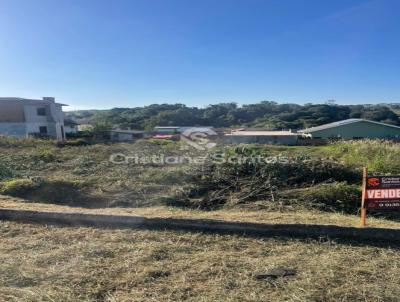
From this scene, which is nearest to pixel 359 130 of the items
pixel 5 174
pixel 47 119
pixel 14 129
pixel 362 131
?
pixel 362 131

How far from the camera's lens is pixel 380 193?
162 inches

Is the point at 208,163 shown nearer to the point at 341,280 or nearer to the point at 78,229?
the point at 78,229

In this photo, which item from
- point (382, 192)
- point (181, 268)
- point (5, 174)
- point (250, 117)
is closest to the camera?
point (181, 268)

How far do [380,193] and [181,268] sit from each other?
2.75 meters

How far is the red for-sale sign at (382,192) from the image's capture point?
404 centimetres

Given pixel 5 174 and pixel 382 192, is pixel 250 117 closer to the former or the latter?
pixel 5 174

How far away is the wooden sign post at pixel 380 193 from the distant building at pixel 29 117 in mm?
31042

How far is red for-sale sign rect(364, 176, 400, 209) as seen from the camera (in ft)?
13.3

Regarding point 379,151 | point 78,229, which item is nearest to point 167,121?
point 379,151

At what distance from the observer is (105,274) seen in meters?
2.95

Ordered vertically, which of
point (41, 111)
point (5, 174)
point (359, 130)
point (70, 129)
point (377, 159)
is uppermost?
point (41, 111)

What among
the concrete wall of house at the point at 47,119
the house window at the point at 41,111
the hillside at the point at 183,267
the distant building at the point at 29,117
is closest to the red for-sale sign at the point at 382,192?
the hillside at the point at 183,267

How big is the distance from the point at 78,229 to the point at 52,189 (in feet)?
10.1

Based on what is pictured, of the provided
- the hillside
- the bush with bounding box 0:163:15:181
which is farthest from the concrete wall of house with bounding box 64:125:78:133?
the hillside
